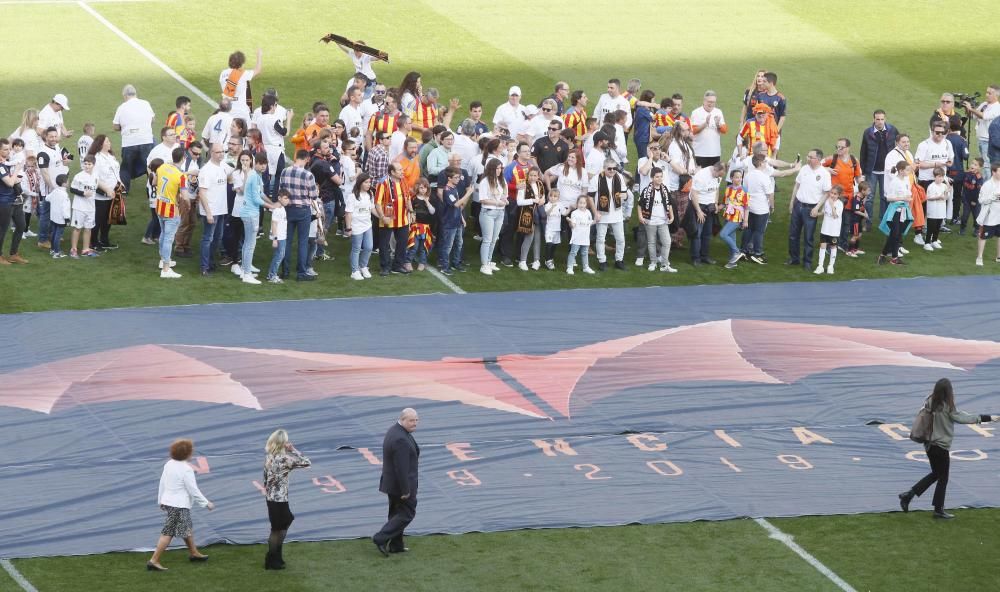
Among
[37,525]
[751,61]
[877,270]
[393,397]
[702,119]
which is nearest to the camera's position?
[37,525]

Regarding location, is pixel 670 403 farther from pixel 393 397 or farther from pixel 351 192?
pixel 351 192

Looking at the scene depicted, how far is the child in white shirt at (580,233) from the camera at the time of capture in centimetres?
2495

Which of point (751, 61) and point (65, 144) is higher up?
point (751, 61)

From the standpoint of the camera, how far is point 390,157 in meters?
25.6

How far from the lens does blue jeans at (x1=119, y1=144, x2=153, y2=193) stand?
89.2 ft

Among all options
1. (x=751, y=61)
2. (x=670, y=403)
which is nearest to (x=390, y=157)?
(x=670, y=403)

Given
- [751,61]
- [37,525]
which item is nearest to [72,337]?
[37,525]

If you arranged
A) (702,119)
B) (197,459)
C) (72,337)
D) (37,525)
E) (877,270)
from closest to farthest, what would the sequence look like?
Result: (37,525) < (197,459) < (72,337) < (877,270) < (702,119)

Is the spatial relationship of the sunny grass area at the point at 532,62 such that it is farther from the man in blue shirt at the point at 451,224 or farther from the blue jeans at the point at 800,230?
the man in blue shirt at the point at 451,224

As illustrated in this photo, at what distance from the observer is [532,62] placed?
35.6 metres

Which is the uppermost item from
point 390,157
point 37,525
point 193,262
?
point 390,157

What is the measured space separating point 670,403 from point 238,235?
7701mm

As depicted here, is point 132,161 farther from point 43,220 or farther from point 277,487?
point 277,487

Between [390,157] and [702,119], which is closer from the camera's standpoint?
[390,157]
